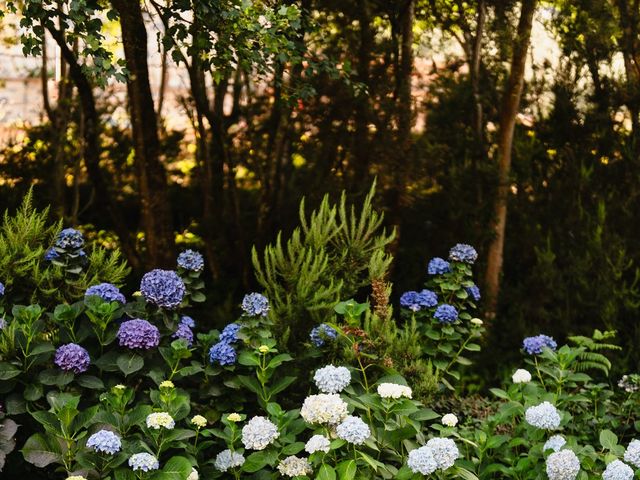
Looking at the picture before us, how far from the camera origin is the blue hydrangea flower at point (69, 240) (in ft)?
12.7

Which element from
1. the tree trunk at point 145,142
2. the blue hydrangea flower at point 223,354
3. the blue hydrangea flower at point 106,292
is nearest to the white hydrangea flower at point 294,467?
the blue hydrangea flower at point 223,354

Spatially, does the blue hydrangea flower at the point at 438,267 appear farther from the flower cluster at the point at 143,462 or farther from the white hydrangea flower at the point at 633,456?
the flower cluster at the point at 143,462

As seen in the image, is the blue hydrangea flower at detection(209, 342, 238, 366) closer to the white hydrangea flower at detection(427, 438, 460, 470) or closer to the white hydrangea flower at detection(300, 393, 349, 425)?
the white hydrangea flower at detection(300, 393, 349, 425)

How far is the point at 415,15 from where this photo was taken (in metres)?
6.68

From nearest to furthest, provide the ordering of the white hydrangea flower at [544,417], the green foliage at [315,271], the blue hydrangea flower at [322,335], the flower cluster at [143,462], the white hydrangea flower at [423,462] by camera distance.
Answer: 1. the flower cluster at [143,462]
2. the white hydrangea flower at [423,462]
3. the white hydrangea flower at [544,417]
4. the blue hydrangea flower at [322,335]
5. the green foliage at [315,271]

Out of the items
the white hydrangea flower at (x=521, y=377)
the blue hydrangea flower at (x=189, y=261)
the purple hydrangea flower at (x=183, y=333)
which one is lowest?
the white hydrangea flower at (x=521, y=377)

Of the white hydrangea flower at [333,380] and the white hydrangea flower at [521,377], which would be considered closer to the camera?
the white hydrangea flower at [333,380]

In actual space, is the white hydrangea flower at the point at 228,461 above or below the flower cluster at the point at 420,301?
below

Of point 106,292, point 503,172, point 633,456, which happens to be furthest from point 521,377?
point 503,172

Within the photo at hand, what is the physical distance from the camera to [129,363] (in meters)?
3.39

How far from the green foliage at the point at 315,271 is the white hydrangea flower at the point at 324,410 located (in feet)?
2.58

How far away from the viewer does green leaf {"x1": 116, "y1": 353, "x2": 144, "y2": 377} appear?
3.36 m

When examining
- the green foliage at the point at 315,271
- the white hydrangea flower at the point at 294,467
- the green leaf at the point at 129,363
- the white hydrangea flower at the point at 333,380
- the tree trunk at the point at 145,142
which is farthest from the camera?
the tree trunk at the point at 145,142

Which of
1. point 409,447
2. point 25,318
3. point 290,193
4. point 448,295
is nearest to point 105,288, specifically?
point 25,318
